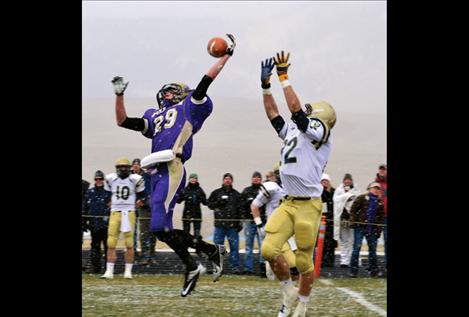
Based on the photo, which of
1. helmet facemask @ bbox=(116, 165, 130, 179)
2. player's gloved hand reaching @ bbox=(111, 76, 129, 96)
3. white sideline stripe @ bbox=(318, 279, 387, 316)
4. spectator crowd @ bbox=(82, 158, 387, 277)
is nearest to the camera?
player's gloved hand reaching @ bbox=(111, 76, 129, 96)

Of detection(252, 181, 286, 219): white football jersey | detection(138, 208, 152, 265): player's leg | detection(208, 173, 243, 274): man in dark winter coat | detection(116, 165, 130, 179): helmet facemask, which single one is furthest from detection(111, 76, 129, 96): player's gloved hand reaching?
detection(138, 208, 152, 265): player's leg

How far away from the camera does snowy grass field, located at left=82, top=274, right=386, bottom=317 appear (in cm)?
880

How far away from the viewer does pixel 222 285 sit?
12.2m

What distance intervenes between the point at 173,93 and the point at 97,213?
5630 millimetres

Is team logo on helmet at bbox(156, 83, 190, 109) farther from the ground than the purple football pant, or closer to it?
farther from the ground

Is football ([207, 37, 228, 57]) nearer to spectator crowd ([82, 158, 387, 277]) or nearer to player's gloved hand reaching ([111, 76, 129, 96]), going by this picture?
player's gloved hand reaching ([111, 76, 129, 96])

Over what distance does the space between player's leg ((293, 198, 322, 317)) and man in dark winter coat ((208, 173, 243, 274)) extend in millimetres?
6565

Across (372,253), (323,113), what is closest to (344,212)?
(372,253)

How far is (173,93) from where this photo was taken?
9.13 metres

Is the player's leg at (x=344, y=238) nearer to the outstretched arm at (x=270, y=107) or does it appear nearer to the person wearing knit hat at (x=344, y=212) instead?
the person wearing knit hat at (x=344, y=212)

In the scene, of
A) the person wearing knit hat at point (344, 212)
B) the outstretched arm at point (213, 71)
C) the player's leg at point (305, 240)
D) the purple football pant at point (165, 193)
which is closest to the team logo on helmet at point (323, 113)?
the player's leg at point (305, 240)
